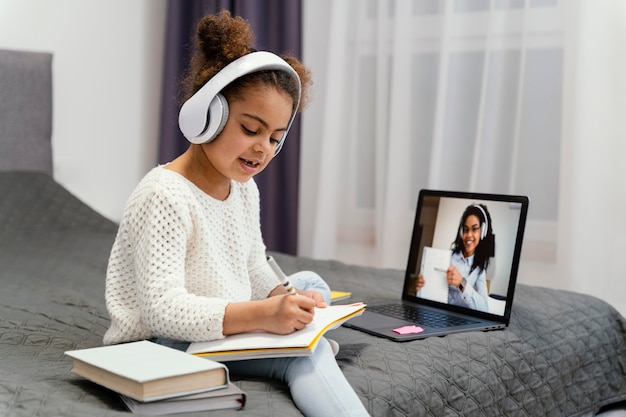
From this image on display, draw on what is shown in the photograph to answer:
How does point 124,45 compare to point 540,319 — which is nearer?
point 540,319

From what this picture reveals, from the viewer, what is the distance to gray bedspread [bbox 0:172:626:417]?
3.72 ft

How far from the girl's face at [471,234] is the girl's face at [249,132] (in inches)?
20.0

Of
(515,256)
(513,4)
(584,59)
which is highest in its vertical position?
(513,4)

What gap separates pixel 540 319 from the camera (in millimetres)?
1671

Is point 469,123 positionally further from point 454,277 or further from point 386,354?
point 386,354

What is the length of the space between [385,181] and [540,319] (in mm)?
1294

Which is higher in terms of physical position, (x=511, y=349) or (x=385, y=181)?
(x=385, y=181)

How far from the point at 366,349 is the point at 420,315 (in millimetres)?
289

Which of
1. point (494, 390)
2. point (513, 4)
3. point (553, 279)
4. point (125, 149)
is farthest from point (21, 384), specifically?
point (125, 149)

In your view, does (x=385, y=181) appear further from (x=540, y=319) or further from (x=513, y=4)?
(x=540, y=319)

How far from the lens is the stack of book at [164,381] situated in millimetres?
997

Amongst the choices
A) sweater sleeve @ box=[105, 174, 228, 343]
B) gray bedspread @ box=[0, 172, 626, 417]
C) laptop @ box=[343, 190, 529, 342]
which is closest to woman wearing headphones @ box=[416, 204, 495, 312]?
laptop @ box=[343, 190, 529, 342]

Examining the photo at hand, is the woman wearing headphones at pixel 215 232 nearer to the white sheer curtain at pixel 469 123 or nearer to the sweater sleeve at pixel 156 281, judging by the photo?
the sweater sleeve at pixel 156 281

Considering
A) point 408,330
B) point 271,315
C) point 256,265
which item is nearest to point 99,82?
point 256,265
